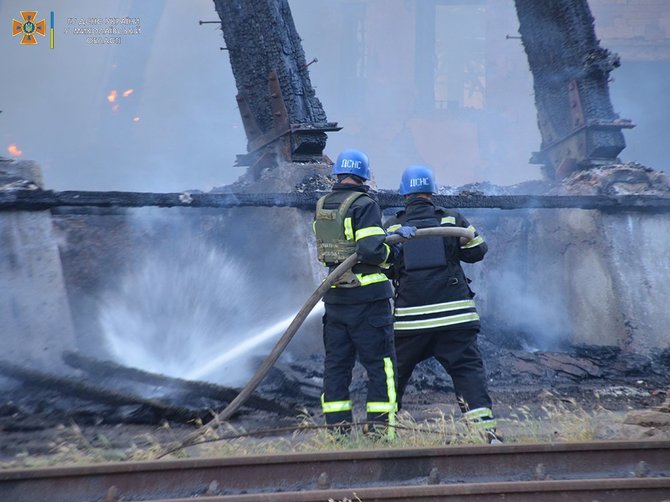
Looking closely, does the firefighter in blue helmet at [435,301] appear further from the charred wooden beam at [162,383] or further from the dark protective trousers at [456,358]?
the charred wooden beam at [162,383]

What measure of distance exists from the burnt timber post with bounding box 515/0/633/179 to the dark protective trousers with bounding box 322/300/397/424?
5.07 meters

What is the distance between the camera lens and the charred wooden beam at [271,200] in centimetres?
576

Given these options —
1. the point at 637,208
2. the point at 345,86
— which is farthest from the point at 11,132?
the point at 637,208

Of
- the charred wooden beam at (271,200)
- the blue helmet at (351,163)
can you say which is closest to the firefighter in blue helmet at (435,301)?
the blue helmet at (351,163)

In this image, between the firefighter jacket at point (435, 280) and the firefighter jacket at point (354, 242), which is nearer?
the firefighter jacket at point (354, 242)

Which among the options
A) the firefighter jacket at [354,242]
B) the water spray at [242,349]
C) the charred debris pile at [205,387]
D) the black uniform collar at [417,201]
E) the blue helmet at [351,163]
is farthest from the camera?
the water spray at [242,349]

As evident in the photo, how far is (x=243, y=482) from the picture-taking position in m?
3.71

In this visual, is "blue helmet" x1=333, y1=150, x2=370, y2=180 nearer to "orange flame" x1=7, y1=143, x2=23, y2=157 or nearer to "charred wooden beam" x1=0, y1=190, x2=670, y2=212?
"charred wooden beam" x1=0, y1=190, x2=670, y2=212

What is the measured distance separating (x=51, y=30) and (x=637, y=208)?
807 inches

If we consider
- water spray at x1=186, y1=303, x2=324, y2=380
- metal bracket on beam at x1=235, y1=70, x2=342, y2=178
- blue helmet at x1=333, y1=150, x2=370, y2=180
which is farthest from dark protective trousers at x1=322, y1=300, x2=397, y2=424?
metal bracket on beam at x1=235, y1=70, x2=342, y2=178

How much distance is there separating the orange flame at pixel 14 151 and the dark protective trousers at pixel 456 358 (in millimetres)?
19154

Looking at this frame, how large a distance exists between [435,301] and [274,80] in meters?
4.02

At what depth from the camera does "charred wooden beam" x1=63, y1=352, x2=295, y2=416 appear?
5.66 meters

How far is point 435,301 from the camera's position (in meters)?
4.92
